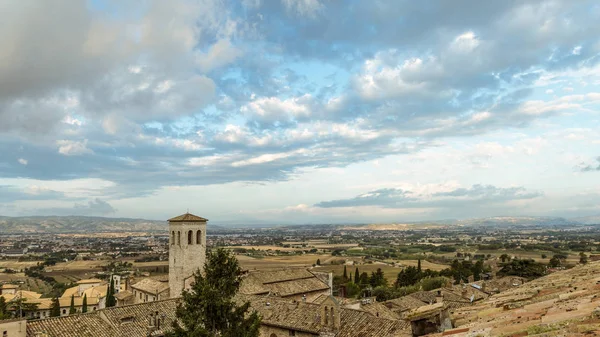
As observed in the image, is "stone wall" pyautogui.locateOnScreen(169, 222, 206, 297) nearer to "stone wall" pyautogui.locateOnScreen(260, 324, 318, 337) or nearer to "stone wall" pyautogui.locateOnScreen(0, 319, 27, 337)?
"stone wall" pyautogui.locateOnScreen(260, 324, 318, 337)

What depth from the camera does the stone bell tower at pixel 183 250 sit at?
36.4 meters

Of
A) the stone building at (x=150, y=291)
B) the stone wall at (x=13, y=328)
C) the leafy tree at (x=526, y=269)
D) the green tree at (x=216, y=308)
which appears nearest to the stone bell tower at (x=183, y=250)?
the stone building at (x=150, y=291)

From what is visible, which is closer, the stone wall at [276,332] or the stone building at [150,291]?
the stone wall at [276,332]

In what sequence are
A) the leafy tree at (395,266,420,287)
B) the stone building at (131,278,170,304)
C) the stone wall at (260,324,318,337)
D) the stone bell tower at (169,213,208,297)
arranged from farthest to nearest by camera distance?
the leafy tree at (395,266,420,287) < the stone building at (131,278,170,304) < the stone bell tower at (169,213,208,297) < the stone wall at (260,324,318,337)

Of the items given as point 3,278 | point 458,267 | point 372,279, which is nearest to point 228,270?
point 372,279

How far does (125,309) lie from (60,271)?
106 metres

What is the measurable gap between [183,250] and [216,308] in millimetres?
18700

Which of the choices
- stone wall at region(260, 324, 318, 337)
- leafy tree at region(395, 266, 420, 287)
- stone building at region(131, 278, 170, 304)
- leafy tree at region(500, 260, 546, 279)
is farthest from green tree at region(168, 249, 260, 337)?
leafy tree at region(395, 266, 420, 287)

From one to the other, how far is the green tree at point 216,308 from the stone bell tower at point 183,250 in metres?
17.1

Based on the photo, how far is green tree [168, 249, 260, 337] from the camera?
18594 millimetres

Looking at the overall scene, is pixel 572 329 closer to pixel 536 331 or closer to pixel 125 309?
pixel 536 331

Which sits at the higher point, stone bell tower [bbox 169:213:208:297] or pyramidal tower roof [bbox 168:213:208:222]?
pyramidal tower roof [bbox 168:213:208:222]

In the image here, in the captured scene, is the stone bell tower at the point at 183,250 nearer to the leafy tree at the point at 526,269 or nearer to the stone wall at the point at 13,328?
the stone wall at the point at 13,328

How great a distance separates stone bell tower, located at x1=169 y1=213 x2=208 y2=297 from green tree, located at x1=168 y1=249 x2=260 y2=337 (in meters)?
17.1
